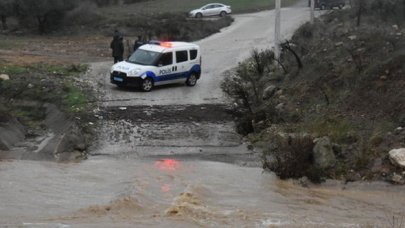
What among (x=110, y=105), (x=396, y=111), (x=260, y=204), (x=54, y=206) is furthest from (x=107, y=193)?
(x=110, y=105)

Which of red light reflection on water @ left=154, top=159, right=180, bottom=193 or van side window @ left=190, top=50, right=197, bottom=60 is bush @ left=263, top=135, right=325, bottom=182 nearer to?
red light reflection on water @ left=154, top=159, right=180, bottom=193

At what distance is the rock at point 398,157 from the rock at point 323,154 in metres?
1.32

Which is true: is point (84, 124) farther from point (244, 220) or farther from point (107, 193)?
point (244, 220)

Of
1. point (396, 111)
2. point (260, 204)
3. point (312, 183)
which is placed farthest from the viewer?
point (396, 111)

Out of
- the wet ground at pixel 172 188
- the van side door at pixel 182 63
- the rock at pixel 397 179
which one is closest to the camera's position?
the wet ground at pixel 172 188

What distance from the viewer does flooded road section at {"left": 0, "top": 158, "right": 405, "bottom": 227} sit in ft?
36.3

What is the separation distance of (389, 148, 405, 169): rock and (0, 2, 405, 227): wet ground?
25.0 inches

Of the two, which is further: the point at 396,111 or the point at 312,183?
the point at 396,111

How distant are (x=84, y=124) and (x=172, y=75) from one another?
691 centimetres

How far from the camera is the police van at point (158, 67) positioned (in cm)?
2405

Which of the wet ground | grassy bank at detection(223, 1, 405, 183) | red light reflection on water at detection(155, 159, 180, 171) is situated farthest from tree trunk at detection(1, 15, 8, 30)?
red light reflection on water at detection(155, 159, 180, 171)

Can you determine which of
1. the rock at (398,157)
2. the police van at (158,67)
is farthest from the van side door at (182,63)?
the rock at (398,157)

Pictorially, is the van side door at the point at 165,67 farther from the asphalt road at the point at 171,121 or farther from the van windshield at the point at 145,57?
the asphalt road at the point at 171,121

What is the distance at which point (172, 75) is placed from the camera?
25.2 m
